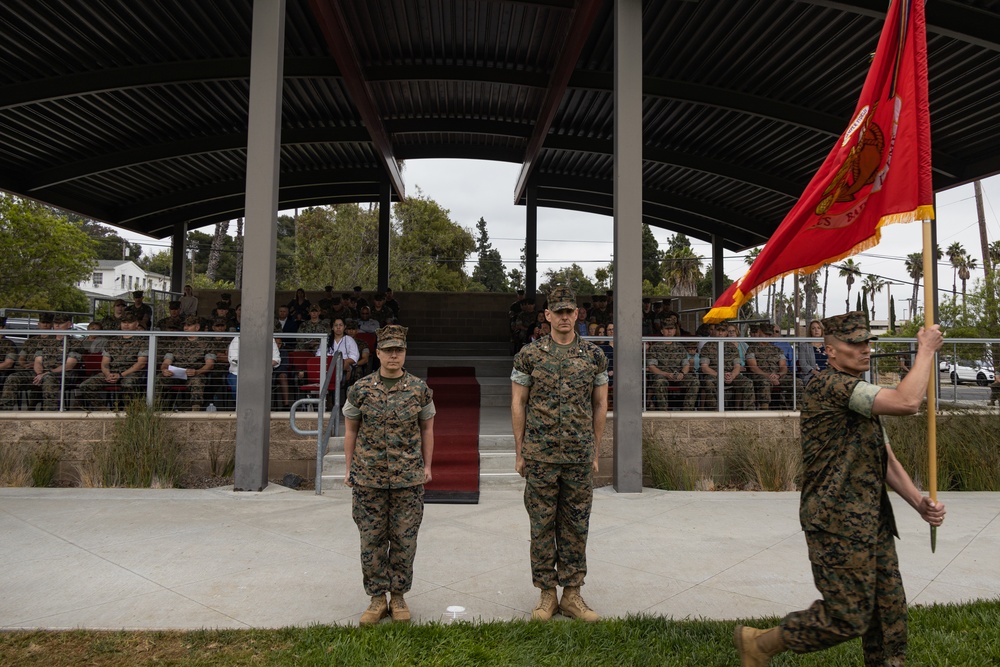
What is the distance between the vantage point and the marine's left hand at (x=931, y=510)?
284cm

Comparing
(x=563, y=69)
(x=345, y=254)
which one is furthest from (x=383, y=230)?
(x=345, y=254)

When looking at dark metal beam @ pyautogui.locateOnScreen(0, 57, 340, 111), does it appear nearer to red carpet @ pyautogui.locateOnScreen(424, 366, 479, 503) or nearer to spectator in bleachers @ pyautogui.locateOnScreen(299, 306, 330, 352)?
spectator in bleachers @ pyautogui.locateOnScreen(299, 306, 330, 352)

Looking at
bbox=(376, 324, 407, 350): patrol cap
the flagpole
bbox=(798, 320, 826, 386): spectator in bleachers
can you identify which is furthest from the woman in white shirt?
bbox=(798, 320, 826, 386): spectator in bleachers

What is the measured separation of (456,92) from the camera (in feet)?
42.8

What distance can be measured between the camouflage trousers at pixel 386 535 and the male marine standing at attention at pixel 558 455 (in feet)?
2.40

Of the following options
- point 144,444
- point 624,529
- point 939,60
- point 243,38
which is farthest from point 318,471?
point 939,60

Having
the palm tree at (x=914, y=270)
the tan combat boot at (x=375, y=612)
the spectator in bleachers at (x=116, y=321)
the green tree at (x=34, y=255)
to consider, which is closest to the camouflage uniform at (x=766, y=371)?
the tan combat boot at (x=375, y=612)

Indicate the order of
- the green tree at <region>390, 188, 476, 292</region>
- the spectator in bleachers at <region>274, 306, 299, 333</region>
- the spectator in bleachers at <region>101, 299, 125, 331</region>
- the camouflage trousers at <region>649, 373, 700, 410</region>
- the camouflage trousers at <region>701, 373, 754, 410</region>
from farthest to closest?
the green tree at <region>390, 188, 476, 292</region>
the spectator in bleachers at <region>274, 306, 299, 333</region>
the spectator in bleachers at <region>101, 299, 125, 331</region>
the camouflage trousers at <region>701, 373, 754, 410</region>
the camouflage trousers at <region>649, 373, 700, 410</region>

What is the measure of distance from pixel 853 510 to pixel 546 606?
6.20 ft

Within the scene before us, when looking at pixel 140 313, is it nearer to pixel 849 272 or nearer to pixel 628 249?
pixel 628 249

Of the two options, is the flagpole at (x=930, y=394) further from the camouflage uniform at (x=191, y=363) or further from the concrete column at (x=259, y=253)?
the camouflage uniform at (x=191, y=363)

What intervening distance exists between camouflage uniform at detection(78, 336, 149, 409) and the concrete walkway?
1389mm

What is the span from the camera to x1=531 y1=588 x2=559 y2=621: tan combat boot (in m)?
3.92

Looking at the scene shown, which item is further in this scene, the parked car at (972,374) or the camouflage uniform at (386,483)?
the parked car at (972,374)
